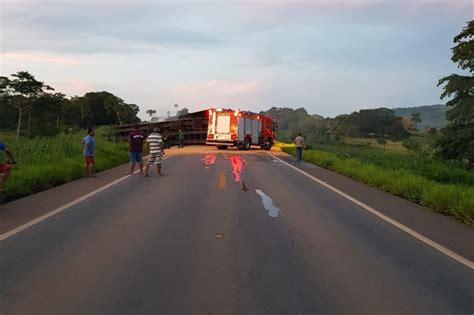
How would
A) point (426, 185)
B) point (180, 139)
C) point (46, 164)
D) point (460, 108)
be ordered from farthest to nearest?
point (180, 139) < point (460, 108) < point (46, 164) < point (426, 185)

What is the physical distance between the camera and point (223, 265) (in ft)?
19.8

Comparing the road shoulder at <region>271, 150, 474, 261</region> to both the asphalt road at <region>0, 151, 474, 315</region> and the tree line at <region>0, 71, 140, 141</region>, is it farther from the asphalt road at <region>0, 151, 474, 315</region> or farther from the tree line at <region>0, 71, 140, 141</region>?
the tree line at <region>0, 71, 140, 141</region>

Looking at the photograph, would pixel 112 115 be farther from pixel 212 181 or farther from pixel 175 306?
pixel 175 306

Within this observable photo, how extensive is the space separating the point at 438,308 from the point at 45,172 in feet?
41.0

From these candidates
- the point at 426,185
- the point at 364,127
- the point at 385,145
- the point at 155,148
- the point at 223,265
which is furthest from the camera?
the point at 364,127

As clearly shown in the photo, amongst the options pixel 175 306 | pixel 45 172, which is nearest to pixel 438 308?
pixel 175 306

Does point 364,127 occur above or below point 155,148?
above

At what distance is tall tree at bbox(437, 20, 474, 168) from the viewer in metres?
28.2

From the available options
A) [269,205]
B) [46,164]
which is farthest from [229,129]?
[269,205]

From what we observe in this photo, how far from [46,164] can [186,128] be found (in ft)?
87.9

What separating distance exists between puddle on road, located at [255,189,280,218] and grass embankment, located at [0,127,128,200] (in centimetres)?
577

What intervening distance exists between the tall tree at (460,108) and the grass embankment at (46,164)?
1838 cm

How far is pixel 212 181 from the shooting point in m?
15.6

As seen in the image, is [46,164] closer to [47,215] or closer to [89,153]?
[89,153]
